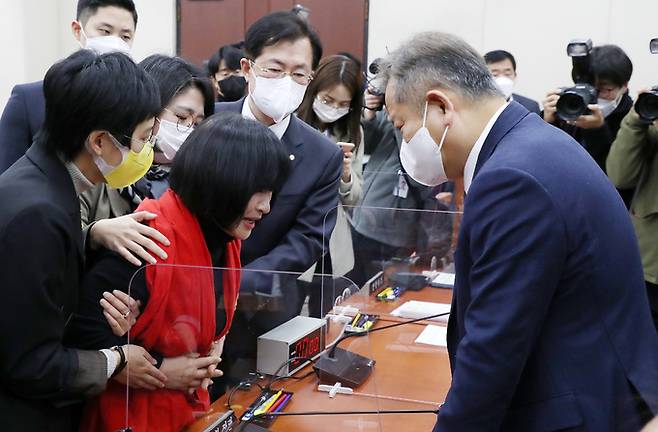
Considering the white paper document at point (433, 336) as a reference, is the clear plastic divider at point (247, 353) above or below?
above

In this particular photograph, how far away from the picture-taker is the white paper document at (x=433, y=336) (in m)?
1.91

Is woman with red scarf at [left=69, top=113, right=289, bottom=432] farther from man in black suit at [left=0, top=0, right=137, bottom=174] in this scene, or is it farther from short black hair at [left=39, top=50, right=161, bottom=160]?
man in black suit at [left=0, top=0, right=137, bottom=174]

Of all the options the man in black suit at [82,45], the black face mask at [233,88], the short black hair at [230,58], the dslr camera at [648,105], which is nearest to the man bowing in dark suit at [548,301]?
the man in black suit at [82,45]

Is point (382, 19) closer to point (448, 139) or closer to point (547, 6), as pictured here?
point (547, 6)

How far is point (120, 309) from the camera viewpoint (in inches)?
48.9

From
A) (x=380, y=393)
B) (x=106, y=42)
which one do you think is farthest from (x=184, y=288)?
(x=106, y=42)

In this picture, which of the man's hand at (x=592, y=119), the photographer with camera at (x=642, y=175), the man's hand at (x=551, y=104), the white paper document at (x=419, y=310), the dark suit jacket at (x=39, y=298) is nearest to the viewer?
the dark suit jacket at (x=39, y=298)

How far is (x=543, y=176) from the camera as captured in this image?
102 centimetres

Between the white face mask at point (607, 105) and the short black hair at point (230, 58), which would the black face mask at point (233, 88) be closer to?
the short black hair at point (230, 58)

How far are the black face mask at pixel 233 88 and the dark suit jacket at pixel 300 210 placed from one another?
1077 millimetres

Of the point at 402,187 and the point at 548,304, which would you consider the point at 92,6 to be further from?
the point at 548,304

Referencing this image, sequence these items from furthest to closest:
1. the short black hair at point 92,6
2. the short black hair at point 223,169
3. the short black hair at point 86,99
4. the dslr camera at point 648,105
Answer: the dslr camera at point 648,105 → the short black hair at point 92,6 → the short black hair at point 223,169 → the short black hair at point 86,99

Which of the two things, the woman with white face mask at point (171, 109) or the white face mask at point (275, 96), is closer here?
the woman with white face mask at point (171, 109)

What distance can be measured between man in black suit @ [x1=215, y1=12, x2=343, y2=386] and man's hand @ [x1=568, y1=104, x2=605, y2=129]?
125 cm
